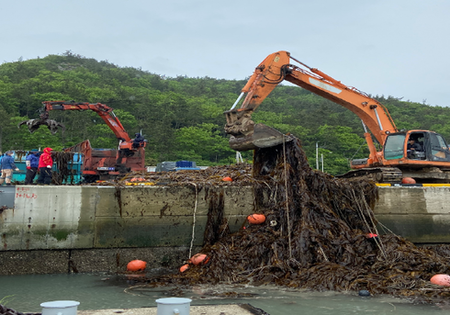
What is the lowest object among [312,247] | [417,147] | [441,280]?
[441,280]

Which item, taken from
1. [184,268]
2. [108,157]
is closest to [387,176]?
[184,268]

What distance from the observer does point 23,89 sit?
51.2m

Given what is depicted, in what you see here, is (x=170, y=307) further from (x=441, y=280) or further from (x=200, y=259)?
(x=441, y=280)

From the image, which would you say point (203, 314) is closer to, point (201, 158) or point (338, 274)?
point (338, 274)

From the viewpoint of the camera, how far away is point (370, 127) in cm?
1309

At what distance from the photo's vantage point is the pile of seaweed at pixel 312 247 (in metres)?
6.95

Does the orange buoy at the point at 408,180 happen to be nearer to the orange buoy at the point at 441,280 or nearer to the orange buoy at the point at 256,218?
the orange buoy at the point at 441,280

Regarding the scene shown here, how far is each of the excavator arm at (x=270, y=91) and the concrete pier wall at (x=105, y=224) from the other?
138 centimetres

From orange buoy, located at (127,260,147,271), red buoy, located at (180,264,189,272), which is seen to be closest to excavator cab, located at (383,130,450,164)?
red buoy, located at (180,264,189,272)

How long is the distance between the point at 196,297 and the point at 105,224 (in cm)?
311

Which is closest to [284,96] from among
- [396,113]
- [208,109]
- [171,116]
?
[396,113]

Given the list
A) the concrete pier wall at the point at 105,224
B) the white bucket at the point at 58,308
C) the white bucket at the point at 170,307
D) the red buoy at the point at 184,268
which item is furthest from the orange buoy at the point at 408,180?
the white bucket at the point at 58,308

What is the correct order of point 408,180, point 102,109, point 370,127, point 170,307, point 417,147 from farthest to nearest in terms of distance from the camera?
1. point 102,109
2. point 370,127
3. point 417,147
4. point 408,180
5. point 170,307

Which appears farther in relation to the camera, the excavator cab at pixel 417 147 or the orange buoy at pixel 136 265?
the excavator cab at pixel 417 147
